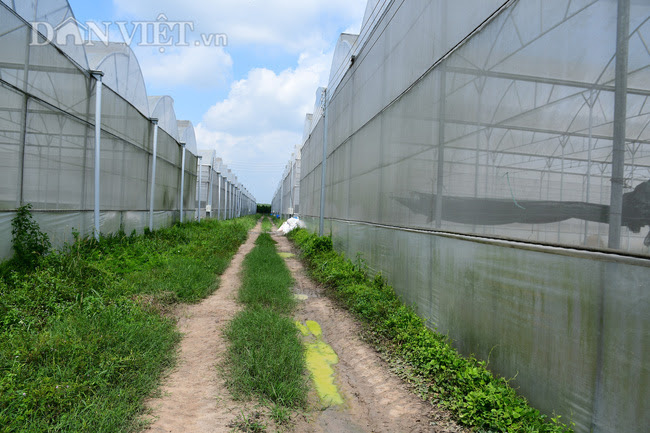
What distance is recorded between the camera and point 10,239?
5.26 m

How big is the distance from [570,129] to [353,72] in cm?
783

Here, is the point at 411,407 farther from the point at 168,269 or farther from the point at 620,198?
the point at 168,269

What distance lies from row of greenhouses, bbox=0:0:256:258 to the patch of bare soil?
4.88 meters

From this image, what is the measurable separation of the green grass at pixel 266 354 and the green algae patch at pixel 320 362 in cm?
16

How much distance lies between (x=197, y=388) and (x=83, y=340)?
1185 mm

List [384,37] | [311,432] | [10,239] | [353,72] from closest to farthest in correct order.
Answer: [311,432]
[10,239]
[384,37]
[353,72]

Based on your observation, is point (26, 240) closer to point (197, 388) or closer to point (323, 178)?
point (197, 388)

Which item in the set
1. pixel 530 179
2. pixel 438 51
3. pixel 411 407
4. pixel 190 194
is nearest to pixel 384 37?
pixel 438 51

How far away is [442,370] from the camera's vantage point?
3.33m

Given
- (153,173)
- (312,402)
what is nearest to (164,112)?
(153,173)

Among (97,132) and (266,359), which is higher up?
(97,132)

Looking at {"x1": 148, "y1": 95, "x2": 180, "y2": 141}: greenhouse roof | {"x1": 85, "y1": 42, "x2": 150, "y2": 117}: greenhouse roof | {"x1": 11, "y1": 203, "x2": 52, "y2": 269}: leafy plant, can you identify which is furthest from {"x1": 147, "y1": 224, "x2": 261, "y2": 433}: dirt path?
{"x1": 148, "y1": 95, "x2": 180, "y2": 141}: greenhouse roof

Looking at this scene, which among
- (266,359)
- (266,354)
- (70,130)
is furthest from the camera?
(70,130)

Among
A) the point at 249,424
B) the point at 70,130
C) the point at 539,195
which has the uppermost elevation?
the point at 70,130
